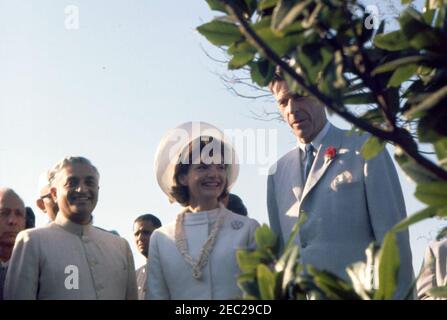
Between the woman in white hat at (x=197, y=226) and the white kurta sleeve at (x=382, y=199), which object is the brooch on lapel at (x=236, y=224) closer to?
the woman in white hat at (x=197, y=226)

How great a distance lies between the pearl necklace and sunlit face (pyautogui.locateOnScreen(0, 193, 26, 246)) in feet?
3.47

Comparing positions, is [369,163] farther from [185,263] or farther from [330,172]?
[185,263]

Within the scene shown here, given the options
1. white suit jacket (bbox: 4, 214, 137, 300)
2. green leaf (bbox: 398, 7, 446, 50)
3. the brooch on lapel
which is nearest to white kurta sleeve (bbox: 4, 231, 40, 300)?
white suit jacket (bbox: 4, 214, 137, 300)

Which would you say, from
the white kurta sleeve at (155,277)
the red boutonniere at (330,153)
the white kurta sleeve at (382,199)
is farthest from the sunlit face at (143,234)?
the white kurta sleeve at (382,199)

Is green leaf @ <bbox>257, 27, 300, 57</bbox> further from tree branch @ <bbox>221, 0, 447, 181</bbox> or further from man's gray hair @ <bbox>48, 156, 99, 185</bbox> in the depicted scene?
man's gray hair @ <bbox>48, 156, 99, 185</bbox>

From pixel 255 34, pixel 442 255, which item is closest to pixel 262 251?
pixel 255 34

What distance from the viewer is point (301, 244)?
12.2ft

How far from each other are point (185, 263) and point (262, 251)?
89.1 inches

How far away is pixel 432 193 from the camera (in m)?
1.40

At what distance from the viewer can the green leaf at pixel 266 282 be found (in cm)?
145

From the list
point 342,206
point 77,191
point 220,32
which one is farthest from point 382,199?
point 220,32

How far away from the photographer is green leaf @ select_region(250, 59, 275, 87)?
168cm
